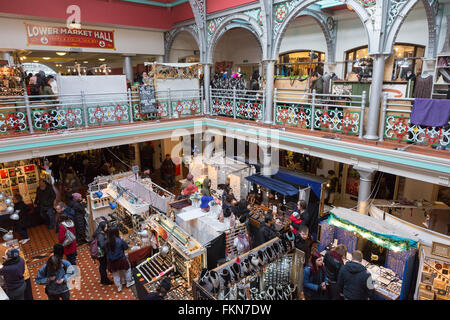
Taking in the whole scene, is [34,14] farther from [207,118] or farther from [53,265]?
[53,265]

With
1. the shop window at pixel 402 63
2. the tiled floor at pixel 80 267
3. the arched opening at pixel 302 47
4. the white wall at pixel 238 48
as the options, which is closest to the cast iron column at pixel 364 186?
the shop window at pixel 402 63

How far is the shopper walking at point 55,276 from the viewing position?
18.3 feet

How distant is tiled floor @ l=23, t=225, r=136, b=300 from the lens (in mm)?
7352

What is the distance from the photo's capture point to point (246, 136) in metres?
11.2

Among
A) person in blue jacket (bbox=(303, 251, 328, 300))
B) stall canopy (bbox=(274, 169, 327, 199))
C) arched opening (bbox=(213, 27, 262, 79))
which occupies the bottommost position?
person in blue jacket (bbox=(303, 251, 328, 300))

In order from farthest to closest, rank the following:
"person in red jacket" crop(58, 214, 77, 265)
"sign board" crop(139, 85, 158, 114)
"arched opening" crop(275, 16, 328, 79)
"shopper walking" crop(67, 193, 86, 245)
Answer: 1. "arched opening" crop(275, 16, 328, 79)
2. "sign board" crop(139, 85, 158, 114)
3. "shopper walking" crop(67, 193, 86, 245)
4. "person in red jacket" crop(58, 214, 77, 265)

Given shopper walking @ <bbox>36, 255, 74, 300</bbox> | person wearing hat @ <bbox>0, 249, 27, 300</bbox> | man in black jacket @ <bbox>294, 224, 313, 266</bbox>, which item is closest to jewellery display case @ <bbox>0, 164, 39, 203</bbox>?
person wearing hat @ <bbox>0, 249, 27, 300</bbox>

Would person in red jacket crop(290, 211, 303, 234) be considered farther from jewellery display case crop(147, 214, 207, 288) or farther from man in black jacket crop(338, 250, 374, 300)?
jewellery display case crop(147, 214, 207, 288)

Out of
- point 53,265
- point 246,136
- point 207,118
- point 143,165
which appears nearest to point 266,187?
point 246,136

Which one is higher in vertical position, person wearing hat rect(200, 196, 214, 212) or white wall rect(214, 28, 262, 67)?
white wall rect(214, 28, 262, 67)

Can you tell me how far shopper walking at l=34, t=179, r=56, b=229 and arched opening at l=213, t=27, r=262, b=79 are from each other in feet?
33.3

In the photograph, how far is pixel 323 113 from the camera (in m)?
9.02

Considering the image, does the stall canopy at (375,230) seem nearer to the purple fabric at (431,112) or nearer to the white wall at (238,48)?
the purple fabric at (431,112)

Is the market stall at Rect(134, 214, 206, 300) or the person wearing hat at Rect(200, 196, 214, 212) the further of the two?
the person wearing hat at Rect(200, 196, 214, 212)
